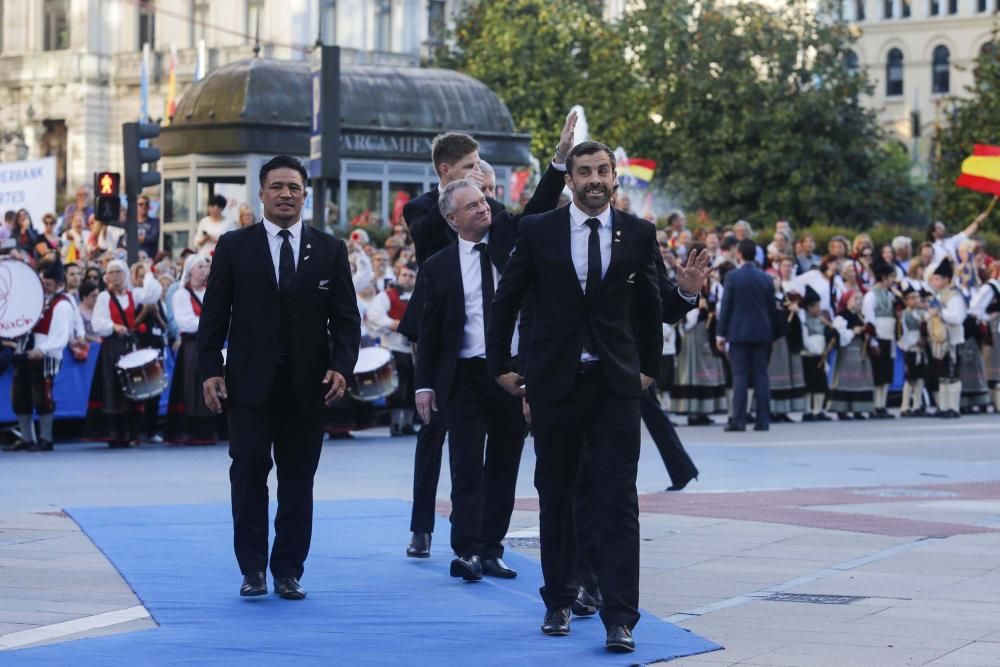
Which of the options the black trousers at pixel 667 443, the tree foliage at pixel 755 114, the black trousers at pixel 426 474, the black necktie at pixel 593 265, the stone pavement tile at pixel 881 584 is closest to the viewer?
the black necktie at pixel 593 265

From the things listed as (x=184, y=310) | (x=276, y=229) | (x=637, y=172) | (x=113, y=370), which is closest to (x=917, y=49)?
(x=637, y=172)

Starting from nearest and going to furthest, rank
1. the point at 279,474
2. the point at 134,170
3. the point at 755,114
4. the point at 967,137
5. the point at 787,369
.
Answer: the point at 279,474 → the point at 134,170 → the point at 787,369 → the point at 967,137 → the point at 755,114

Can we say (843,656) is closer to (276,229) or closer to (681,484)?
(276,229)

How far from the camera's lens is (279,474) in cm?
981

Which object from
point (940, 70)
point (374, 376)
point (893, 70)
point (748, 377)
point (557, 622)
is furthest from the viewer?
point (893, 70)

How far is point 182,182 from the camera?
33.5 metres

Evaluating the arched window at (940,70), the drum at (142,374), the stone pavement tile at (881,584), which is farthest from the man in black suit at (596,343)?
the arched window at (940,70)

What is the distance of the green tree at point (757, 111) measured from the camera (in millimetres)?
63125

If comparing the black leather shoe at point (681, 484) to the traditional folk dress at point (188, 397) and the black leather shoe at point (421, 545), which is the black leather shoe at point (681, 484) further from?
the traditional folk dress at point (188, 397)

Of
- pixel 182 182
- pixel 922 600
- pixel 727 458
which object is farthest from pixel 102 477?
pixel 182 182

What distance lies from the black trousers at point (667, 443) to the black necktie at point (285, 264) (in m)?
5.24

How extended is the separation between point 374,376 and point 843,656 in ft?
40.5

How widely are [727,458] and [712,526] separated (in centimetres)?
592

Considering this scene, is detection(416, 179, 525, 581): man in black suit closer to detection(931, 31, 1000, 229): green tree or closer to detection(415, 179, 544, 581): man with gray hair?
detection(415, 179, 544, 581): man with gray hair
